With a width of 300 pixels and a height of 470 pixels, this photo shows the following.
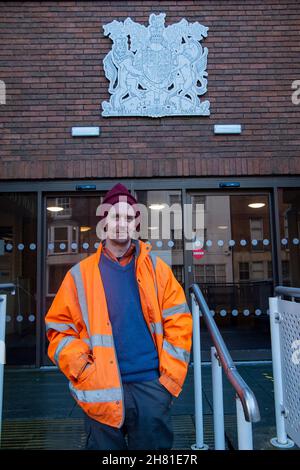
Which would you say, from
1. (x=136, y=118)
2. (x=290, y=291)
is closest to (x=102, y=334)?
(x=290, y=291)

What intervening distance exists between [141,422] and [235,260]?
4.44 meters

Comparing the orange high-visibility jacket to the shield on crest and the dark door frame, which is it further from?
the shield on crest

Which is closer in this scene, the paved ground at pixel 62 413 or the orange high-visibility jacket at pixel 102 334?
the orange high-visibility jacket at pixel 102 334

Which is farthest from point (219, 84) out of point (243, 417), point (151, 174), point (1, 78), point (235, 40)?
point (243, 417)

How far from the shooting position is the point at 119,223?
7.82 ft

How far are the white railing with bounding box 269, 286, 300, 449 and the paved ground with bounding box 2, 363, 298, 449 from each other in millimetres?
240

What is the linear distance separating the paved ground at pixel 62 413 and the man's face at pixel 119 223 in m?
2.07

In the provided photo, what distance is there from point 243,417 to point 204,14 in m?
6.04

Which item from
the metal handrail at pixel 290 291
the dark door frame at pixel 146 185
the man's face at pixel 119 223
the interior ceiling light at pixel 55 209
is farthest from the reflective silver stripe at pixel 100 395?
the interior ceiling light at pixel 55 209

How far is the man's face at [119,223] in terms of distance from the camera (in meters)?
2.38

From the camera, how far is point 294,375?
318cm

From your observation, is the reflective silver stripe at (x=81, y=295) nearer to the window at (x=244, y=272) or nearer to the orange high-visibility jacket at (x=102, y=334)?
the orange high-visibility jacket at (x=102, y=334)

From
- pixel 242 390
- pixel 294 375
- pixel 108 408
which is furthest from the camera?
pixel 294 375
